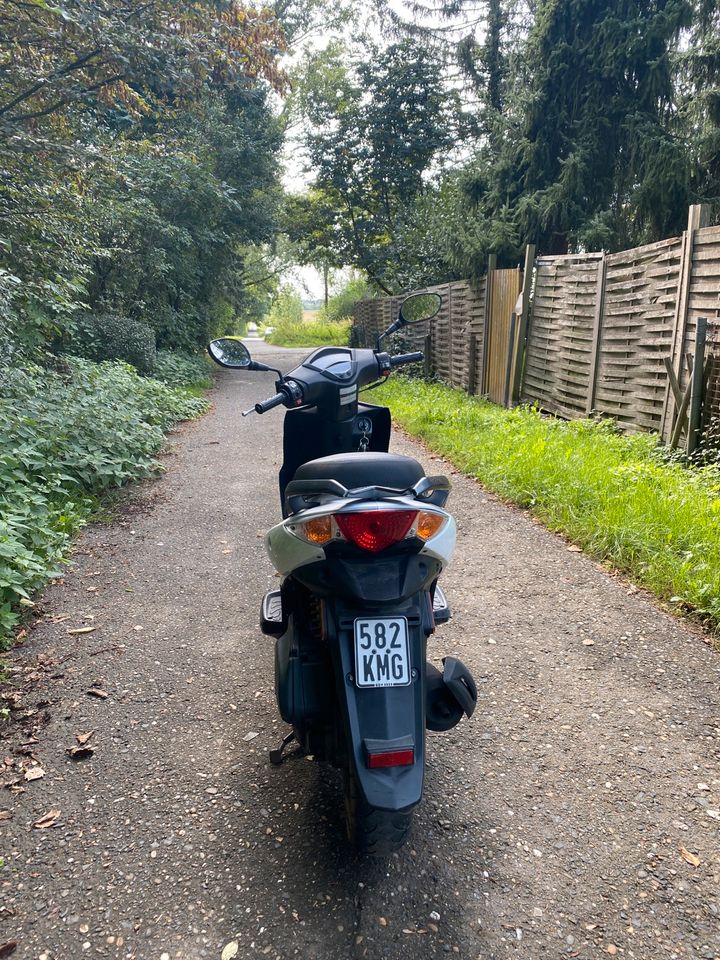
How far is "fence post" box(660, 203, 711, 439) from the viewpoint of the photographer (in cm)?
569

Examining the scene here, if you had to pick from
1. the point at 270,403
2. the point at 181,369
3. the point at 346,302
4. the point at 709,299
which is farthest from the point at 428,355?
the point at 346,302

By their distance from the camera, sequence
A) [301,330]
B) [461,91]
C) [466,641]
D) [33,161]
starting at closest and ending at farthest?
[466,641] < [33,161] < [461,91] < [301,330]

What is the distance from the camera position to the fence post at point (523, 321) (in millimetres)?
9062

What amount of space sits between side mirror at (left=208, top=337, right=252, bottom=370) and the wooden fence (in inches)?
163

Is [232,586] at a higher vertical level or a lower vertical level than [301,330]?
lower

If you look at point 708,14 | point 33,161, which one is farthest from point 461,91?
point 33,161

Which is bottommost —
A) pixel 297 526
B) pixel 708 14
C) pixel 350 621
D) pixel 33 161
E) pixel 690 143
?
pixel 350 621

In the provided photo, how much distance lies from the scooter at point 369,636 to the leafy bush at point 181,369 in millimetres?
10773

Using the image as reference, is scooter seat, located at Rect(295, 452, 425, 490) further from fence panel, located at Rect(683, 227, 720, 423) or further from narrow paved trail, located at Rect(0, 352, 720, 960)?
fence panel, located at Rect(683, 227, 720, 423)

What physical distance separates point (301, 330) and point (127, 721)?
1532 inches

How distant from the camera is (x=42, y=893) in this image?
76.1 inches

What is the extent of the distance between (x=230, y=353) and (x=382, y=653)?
153 centimetres

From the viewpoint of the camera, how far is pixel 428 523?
197 cm

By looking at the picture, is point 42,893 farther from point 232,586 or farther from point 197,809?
point 232,586
